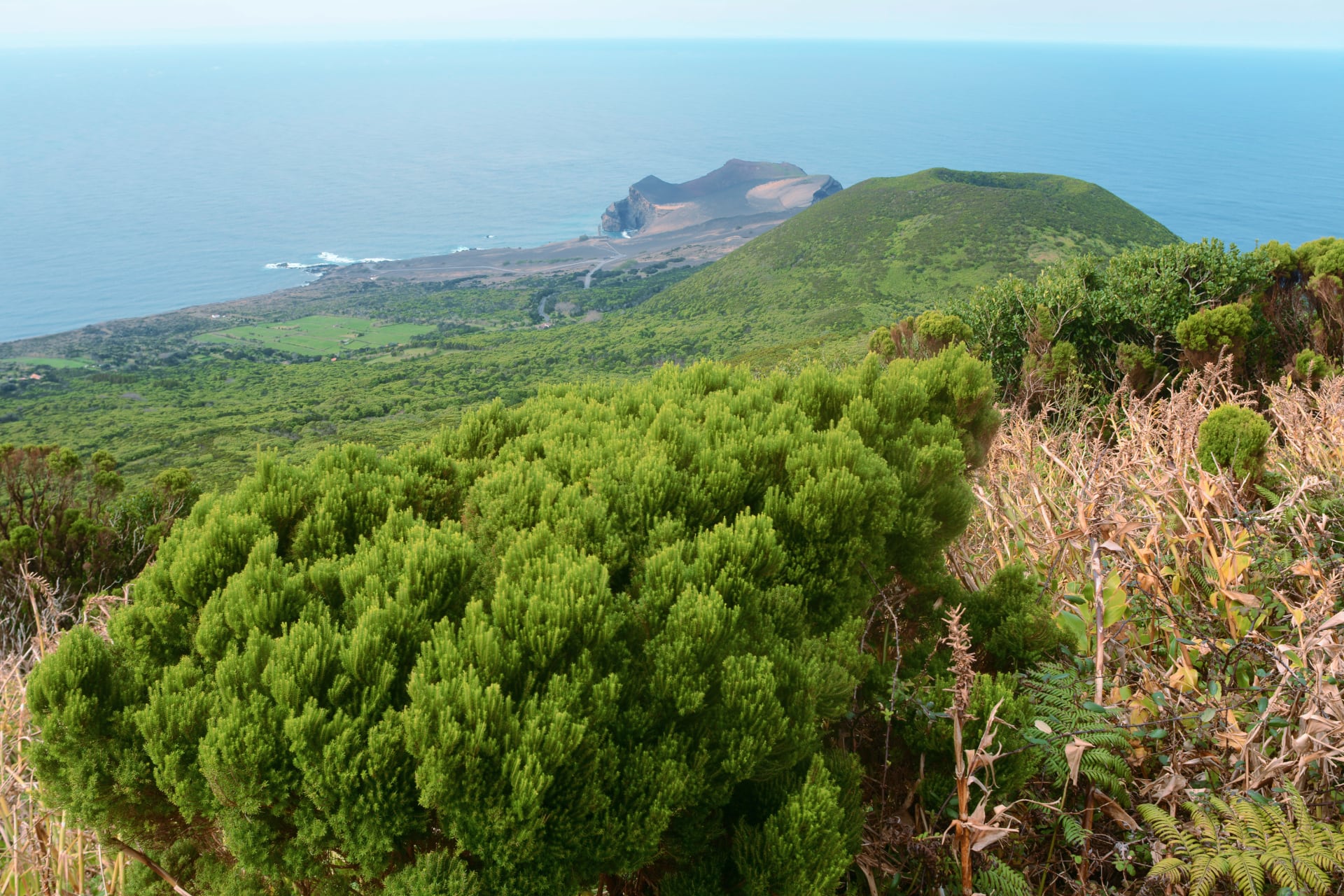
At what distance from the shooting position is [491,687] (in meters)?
1.89

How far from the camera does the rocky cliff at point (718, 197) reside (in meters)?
146

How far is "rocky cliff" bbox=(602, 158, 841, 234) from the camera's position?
477ft

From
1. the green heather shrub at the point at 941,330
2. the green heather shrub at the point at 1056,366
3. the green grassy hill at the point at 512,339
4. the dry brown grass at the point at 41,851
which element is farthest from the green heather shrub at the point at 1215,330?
the green grassy hill at the point at 512,339

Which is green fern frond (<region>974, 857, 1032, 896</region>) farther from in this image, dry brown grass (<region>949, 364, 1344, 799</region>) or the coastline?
the coastline

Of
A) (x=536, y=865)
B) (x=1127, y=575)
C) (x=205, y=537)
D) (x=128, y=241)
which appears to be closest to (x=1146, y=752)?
(x=1127, y=575)

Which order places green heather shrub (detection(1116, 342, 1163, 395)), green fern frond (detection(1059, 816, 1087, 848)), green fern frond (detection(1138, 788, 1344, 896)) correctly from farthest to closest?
green heather shrub (detection(1116, 342, 1163, 395)) < green fern frond (detection(1059, 816, 1087, 848)) < green fern frond (detection(1138, 788, 1344, 896))

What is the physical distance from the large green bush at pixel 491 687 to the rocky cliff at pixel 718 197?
14299cm

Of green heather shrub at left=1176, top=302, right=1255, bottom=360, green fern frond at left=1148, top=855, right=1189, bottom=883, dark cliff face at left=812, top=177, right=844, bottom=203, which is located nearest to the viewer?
Result: green fern frond at left=1148, top=855, right=1189, bottom=883

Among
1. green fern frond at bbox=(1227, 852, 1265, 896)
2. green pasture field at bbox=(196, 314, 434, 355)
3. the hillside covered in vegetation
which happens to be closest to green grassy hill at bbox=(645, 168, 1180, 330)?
green pasture field at bbox=(196, 314, 434, 355)

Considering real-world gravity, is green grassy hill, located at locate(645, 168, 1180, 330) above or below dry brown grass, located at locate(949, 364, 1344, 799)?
below

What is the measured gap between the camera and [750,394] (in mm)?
3613

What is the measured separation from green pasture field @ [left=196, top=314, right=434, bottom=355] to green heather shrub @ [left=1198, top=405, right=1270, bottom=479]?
279 ft

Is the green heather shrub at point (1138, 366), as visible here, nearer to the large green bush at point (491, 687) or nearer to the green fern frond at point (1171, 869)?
the large green bush at point (491, 687)

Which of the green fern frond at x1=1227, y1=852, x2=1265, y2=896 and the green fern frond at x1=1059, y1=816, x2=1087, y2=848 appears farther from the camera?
the green fern frond at x1=1059, y1=816, x2=1087, y2=848
